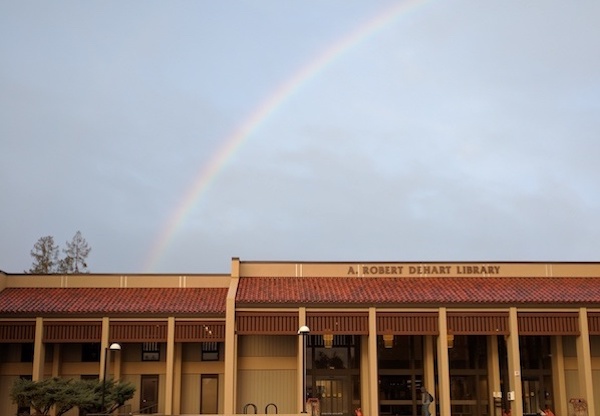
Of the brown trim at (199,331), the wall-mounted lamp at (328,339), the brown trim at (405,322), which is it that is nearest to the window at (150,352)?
the brown trim at (199,331)

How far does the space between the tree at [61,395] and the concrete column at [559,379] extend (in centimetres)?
1995

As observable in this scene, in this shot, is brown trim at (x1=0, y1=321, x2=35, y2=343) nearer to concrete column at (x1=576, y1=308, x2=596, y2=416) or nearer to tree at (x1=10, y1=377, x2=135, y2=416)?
tree at (x1=10, y1=377, x2=135, y2=416)

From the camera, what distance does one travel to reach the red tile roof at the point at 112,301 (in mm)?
31859

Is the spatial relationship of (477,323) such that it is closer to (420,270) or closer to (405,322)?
(405,322)

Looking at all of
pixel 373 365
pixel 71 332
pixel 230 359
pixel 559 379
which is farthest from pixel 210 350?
pixel 559 379

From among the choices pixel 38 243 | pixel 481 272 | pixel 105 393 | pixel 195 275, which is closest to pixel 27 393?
pixel 105 393

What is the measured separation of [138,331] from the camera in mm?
32000

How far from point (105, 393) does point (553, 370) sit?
809 inches

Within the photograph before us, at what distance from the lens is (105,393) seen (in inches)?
1081

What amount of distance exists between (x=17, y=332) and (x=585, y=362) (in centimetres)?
2495

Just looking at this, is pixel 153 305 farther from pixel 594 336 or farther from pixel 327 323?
pixel 594 336

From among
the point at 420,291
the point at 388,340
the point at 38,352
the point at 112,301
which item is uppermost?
the point at 420,291

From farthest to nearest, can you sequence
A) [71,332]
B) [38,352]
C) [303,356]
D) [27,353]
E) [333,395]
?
[333,395] → [27,353] → [71,332] → [38,352] → [303,356]

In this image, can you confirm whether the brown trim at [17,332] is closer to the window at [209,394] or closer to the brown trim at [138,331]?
the brown trim at [138,331]
